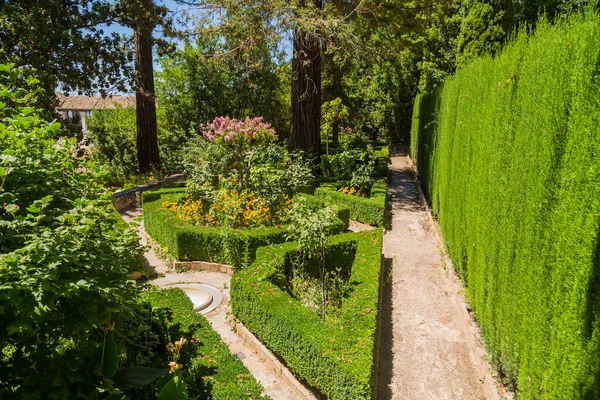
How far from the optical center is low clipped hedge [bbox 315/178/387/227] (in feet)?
32.0

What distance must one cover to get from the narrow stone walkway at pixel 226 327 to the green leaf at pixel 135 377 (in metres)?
1.04

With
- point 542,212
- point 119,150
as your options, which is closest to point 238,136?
point 542,212

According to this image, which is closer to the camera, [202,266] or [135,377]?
[135,377]

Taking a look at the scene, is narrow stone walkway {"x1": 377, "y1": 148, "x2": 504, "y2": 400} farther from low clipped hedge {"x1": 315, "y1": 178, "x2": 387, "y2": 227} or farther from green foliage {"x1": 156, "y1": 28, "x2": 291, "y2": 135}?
green foliage {"x1": 156, "y1": 28, "x2": 291, "y2": 135}

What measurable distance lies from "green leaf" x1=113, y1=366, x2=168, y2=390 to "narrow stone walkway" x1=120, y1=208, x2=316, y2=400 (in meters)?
1.04

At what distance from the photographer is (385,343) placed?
5215mm

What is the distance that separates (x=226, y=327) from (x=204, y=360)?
150 centimetres

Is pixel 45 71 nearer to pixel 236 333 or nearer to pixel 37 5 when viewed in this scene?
pixel 37 5

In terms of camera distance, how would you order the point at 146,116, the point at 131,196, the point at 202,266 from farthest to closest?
1. the point at 146,116
2. the point at 131,196
3. the point at 202,266

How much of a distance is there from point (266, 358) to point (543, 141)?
402 cm

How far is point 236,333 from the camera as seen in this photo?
5.64m

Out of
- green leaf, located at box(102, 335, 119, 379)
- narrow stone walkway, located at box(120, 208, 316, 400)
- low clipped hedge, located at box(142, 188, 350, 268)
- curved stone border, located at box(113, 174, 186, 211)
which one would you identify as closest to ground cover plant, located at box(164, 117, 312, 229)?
low clipped hedge, located at box(142, 188, 350, 268)

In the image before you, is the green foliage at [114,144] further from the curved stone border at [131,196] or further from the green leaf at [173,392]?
the green leaf at [173,392]

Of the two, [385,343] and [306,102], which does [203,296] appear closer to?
[385,343]
